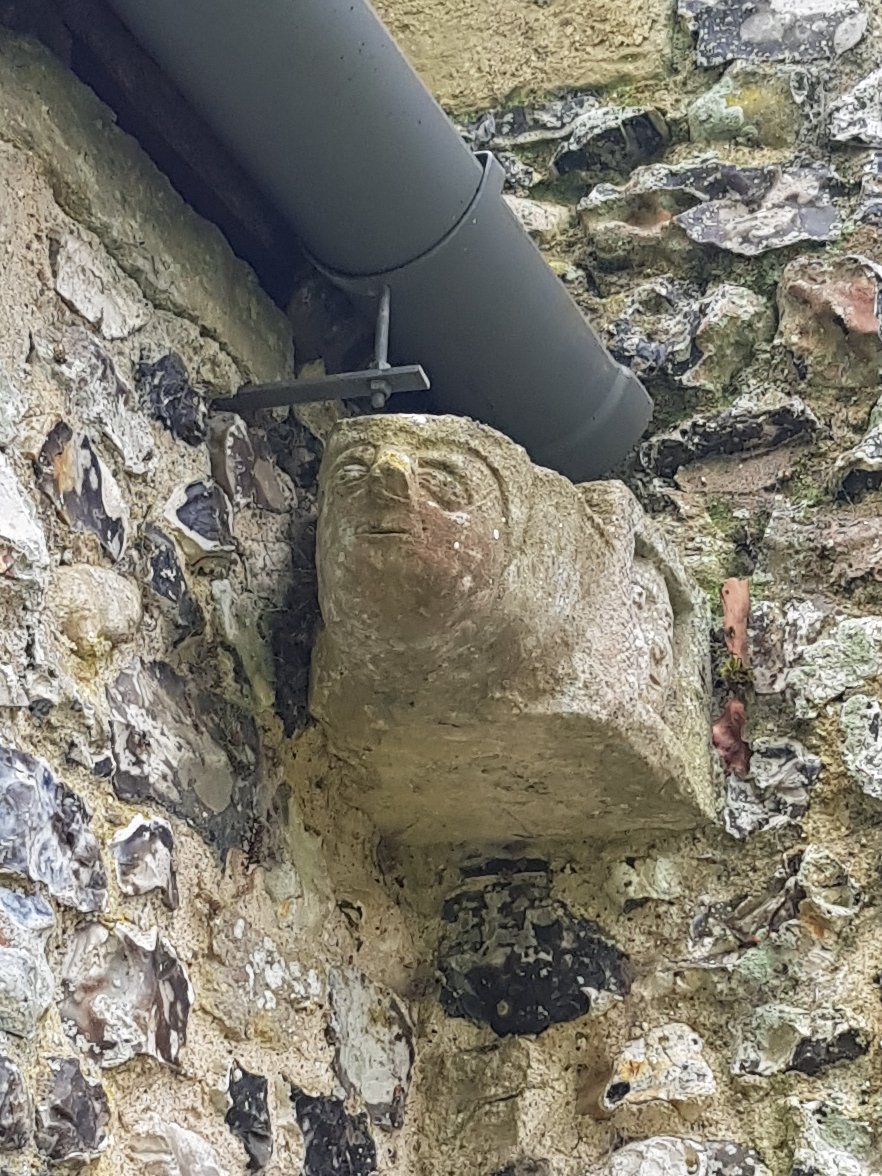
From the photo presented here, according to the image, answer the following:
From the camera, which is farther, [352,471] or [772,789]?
[772,789]

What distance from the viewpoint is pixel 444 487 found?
1.27m

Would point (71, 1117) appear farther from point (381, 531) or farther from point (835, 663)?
point (835, 663)

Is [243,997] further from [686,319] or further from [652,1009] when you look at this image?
[686,319]

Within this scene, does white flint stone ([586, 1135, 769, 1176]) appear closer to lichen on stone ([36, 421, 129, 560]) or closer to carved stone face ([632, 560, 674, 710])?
carved stone face ([632, 560, 674, 710])

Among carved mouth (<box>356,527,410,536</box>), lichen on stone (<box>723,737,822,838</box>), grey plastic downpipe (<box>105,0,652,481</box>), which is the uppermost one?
grey plastic downpipe (<box>105,0,652,481</box>)

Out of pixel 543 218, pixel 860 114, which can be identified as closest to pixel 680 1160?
pixel 543 218

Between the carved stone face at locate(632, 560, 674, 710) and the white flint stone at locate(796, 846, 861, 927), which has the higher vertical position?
the carved stone face at locate(632, 560, 674, 710)

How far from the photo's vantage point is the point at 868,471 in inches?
66.5

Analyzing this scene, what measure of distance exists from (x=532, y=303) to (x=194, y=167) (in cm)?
34

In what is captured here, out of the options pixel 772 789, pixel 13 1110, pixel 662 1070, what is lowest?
pixel 13 1110

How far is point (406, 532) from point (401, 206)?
1.12ft

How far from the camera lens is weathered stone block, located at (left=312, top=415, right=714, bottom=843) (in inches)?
49.5

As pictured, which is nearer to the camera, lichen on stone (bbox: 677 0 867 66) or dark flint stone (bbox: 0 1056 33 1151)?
dark flint stone (bbox: 0 1056 33 1151)

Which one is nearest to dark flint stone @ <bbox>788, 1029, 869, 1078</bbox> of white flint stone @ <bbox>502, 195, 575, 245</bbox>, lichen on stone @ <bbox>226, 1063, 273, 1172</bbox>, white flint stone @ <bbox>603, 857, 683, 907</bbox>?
white flint stone @ <bbox>603, 857, 683, 907</bbox>
